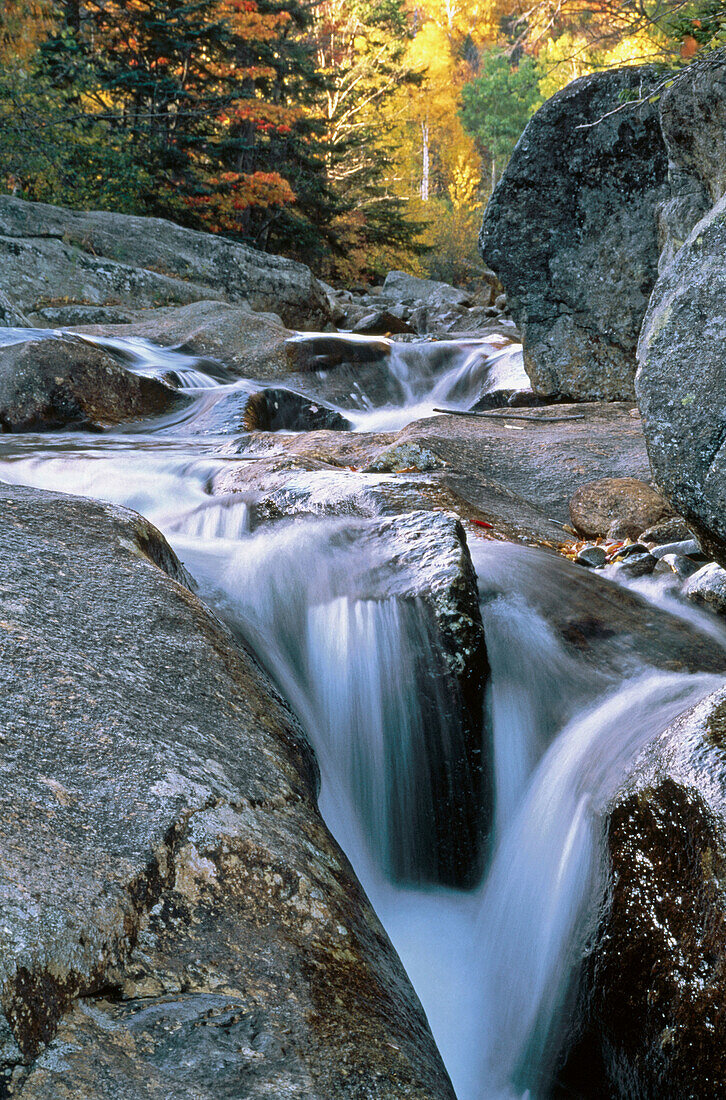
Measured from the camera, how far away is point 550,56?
87.0ft

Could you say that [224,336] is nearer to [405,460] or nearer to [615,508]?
[405,460]

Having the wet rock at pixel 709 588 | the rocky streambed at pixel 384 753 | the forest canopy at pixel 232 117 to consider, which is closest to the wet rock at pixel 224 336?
the forest canopy at pixel 232 117

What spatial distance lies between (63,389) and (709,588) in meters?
5.45

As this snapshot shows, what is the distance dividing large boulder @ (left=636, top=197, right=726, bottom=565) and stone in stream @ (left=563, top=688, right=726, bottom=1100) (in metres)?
0.51

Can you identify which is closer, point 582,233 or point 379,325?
point 582,233

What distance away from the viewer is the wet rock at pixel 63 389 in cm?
648

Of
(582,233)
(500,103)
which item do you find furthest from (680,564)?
(500,103)

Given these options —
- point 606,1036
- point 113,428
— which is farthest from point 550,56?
point 606,1036

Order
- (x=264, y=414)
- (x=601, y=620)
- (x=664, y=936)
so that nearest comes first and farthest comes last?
(x=664, y=936)
(x=601, y=620)
(x=264, y=414)

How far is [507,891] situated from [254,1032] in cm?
131

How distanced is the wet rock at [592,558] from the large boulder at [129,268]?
8.81 metres

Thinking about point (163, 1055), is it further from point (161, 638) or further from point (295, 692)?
point (295, 692)

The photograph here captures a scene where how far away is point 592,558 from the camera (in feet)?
12.9

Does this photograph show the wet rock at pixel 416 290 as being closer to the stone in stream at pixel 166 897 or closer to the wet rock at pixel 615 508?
the wet rock at pixel 615 508
